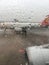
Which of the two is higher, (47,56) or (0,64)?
(47,56)

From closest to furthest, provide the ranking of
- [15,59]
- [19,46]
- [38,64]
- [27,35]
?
[38,64] → [15,59] → [19,46] → [27,35]

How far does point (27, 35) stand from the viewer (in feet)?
78.5

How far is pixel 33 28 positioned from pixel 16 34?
2.63m

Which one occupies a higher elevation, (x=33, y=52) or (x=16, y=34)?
(x=33, y=52)

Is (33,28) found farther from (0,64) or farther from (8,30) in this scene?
(0,64)

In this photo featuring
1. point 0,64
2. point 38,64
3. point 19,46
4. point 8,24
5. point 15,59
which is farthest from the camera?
point 8,24

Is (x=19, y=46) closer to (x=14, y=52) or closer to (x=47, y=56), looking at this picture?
(x=14, y=52)

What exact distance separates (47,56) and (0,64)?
3.42 m

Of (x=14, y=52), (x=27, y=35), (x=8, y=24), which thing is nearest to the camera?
(x=14, y=52)

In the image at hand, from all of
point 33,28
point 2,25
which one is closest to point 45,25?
point 33,28

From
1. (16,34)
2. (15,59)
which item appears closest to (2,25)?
(16,34)

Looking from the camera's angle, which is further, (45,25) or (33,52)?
(45,25)

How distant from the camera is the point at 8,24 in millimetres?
25562

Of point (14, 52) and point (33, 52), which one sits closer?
point (33, 52)
